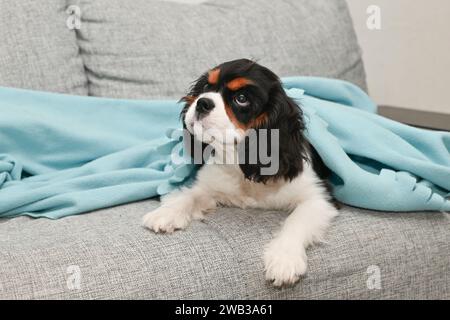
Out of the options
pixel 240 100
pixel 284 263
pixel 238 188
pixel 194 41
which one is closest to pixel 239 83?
pixel 240 100

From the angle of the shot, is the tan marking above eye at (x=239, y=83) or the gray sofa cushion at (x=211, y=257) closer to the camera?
the gray sofa cushion at (x=211, y=257)

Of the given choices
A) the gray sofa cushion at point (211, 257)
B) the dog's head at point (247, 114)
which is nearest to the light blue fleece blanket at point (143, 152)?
the gray sofa cushion at point (211, 257)

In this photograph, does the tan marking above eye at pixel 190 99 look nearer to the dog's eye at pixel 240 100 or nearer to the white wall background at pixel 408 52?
the dog's eye at pixel 240 100

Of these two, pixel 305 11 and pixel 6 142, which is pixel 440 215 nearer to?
pixel 305 11

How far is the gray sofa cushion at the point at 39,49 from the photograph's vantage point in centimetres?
196

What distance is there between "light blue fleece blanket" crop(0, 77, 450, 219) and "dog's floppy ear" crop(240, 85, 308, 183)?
133 mm

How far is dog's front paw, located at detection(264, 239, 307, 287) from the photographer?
1.38 meters

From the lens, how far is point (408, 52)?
115 inches

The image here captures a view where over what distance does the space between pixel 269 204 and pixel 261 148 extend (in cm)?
25

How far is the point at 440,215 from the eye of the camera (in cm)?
170

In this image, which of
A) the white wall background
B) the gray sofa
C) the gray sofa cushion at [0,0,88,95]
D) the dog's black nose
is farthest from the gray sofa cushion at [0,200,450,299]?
the white wall background

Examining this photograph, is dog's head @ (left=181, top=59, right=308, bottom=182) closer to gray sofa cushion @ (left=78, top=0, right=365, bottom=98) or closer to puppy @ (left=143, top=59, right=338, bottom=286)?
puppy @ (left=143, top=59, right=338, bottom=286)

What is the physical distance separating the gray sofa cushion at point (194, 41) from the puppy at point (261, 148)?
57 centimetres

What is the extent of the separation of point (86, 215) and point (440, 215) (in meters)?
0.99
